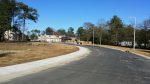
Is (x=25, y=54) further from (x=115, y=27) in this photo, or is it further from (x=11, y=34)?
(x=11, y=34)

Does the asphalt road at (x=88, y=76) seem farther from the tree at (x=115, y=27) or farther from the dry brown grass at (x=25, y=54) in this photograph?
the tree at (x=115, y=27)

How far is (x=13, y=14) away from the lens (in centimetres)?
12050

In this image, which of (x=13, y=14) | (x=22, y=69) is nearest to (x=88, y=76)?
(x=22, y=69)

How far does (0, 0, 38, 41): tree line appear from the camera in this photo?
101300 mm

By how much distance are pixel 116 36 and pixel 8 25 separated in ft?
140

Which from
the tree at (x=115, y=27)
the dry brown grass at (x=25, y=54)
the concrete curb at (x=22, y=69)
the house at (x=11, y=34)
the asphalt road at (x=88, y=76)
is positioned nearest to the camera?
the asphalt road at (x=88, y=76)

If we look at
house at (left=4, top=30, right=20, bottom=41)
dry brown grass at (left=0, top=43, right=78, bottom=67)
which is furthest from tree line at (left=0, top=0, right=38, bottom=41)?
dry brown grass at (left=0, top=43, right=78, bottom=67)

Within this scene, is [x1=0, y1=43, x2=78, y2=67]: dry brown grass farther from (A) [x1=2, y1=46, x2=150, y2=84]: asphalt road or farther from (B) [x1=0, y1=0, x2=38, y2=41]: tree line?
(B) [x1=0, y1=0, x2=38, y2=41]: tree line

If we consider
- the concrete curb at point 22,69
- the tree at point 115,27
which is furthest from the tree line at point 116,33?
the concrete curb at point 22,69

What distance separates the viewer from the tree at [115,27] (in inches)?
4933

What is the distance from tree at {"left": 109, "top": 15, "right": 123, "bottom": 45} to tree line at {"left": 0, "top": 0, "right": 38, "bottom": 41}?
3135 centimetres

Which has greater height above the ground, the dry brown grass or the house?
the house

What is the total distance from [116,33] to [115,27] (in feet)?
44.3

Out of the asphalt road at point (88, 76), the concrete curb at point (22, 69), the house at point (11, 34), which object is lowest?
the asphalt road at point (88, 76)
